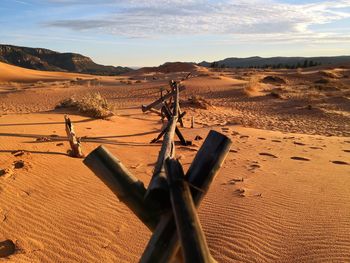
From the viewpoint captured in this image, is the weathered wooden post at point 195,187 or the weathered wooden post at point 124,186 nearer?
the weathered wooden post at point 195,187

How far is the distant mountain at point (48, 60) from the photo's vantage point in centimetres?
6494

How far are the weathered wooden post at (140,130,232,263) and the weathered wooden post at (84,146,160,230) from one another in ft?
0.49

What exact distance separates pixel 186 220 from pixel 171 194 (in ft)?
0.68

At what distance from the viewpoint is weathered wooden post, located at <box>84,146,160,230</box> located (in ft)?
7.77

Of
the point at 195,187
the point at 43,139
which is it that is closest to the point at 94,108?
the point at 43,139

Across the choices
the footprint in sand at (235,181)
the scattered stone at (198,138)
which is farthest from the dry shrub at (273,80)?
the footprint in sand at (235,181)

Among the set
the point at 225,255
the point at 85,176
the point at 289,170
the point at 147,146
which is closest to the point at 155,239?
the point at 225,255

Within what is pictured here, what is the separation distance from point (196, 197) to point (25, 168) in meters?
4.74

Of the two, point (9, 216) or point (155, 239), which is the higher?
point (155, 239)

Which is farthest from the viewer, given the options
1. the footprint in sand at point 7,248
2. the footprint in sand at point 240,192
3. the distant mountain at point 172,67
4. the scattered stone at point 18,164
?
the distant mountain at point 172,67

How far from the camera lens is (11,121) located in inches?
409

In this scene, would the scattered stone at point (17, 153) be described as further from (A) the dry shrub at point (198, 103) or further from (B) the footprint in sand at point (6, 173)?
(A) the dry shrub at point (198, 103)

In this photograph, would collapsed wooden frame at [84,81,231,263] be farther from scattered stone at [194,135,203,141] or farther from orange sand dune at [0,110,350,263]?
scattered stone at [194,135,203,141]

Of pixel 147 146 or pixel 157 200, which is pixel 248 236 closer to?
pixel 157 200
